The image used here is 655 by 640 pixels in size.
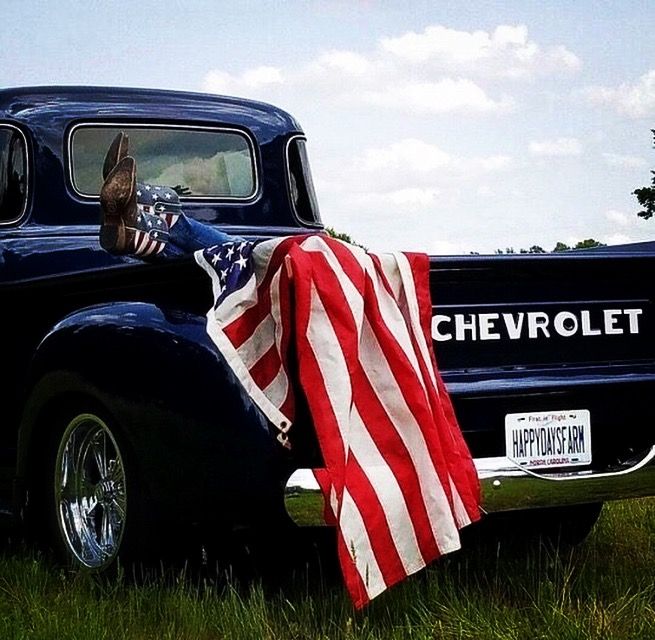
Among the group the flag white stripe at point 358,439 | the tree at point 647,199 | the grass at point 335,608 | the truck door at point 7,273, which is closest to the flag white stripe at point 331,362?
the flag white stripe at point 358,439

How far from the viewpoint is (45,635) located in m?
4.01

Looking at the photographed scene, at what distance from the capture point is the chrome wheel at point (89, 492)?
181 inches

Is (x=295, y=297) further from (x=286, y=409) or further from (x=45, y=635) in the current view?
(x=45, y=635)

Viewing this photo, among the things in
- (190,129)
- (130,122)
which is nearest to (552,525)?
(190,129)

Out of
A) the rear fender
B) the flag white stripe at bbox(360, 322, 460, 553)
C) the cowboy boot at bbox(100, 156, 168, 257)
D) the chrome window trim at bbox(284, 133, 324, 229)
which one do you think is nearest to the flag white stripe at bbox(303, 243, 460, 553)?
the flag white stripe at bbox(360, 322, 460, 553)

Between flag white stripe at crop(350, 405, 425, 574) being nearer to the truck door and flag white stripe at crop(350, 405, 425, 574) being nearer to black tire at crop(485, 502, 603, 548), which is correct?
black tire at crop(485, 502, 603, 548)

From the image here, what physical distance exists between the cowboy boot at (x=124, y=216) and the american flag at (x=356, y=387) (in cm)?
61

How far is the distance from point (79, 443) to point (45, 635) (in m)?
0.89

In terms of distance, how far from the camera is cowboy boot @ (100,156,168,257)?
461 cm

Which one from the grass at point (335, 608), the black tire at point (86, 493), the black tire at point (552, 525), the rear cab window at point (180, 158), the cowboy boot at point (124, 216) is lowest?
the black tire at point (552, 525)

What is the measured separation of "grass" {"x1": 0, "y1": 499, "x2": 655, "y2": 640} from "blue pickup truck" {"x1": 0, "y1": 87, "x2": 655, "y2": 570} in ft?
0.59

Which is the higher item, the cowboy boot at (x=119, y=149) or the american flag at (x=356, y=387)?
the cowboy boot at (x=119, y=149)

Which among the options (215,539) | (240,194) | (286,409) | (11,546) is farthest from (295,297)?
(240,194)

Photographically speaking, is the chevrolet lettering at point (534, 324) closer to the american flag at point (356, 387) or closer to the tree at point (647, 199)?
the american flag at point (356, 387)
